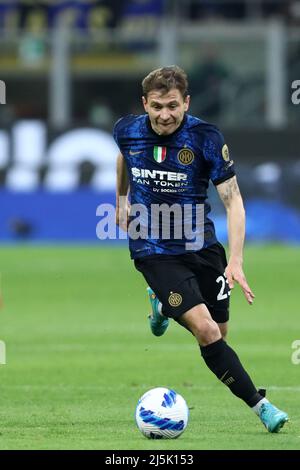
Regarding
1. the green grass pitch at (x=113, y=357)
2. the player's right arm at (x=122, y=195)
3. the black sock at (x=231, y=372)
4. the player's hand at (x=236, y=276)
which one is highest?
the player's right arm at (x=122, y=195)

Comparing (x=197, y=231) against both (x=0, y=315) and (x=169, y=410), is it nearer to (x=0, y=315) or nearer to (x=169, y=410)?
(x=169, y=410)

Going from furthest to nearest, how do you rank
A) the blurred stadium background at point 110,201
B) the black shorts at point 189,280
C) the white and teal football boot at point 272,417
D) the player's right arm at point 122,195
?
the blurred stadium background at point 110,201, the player's right arm at point 122,195, the black shorts at point 189,280, the white and teal football boot at point 272,417

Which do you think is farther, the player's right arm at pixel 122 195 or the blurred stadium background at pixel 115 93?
the blurred stadium background at pixel 115 93

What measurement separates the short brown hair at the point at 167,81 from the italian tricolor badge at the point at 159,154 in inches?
16.8

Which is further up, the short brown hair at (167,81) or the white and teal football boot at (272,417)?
the short brown hair at (167,81)

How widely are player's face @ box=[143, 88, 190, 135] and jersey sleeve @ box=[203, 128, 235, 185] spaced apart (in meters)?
0.23

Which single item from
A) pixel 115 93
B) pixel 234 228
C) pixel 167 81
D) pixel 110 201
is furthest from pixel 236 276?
pixel 115 93

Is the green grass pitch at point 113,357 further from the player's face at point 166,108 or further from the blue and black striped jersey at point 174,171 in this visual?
the player's face at point 166,108

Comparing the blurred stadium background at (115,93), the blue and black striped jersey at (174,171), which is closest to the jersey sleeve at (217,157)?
the blue and black striped jersey at (174,171)

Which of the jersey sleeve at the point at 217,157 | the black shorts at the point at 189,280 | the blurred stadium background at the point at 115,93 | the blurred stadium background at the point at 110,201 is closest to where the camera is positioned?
the black shorts at the point at 189,280

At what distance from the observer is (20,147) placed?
23219 mm

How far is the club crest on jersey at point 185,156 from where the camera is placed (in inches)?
321
